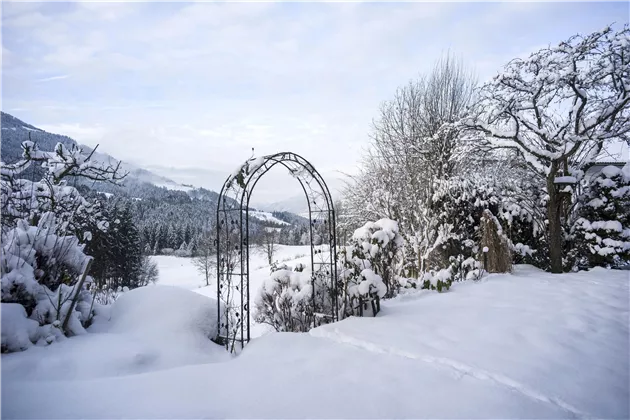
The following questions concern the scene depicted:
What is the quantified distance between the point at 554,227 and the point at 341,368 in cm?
658

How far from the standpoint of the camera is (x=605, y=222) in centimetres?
646

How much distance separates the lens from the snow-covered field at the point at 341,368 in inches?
74.2

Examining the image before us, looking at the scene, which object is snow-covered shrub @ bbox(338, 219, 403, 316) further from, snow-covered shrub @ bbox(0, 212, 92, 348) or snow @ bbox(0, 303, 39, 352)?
snow @ bbox(0, 303, 39, 352)

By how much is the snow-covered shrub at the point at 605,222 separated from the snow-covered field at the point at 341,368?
3.73 meters

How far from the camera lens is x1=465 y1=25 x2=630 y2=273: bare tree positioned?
5844mm

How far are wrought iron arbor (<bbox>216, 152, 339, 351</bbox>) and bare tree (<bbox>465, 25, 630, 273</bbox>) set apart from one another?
466cm

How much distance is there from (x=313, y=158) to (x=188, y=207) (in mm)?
53591

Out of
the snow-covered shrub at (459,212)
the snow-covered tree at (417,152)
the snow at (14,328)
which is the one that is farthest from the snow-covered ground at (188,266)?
the snow at (14,328)

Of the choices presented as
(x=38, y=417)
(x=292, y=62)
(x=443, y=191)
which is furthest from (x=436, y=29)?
(x=38, y=417)

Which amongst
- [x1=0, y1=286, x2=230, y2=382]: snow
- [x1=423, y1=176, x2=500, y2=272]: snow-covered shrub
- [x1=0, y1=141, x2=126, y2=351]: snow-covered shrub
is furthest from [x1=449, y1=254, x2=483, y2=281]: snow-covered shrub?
[x1=0, y1=141, x2=126, y2=351]: snow-covered shrub

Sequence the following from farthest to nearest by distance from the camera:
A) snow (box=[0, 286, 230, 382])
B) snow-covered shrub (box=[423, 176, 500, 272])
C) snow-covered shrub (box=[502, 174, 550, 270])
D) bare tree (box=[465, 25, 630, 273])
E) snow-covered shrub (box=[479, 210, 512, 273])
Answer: snow-covered shrub (box=[423, 176, 500, 272]), snow-covered shrub (box=[502, 174, 550, 270]), snow-covered shrub (box=[479, 210, 512, 273]), bare tree (box=[465, 25, 630, 273]), snow (box=[0, 286, 230, 382])

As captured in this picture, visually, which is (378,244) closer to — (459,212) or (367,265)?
(367,265)

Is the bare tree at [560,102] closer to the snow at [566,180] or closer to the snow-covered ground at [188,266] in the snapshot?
the snow at [566,180]

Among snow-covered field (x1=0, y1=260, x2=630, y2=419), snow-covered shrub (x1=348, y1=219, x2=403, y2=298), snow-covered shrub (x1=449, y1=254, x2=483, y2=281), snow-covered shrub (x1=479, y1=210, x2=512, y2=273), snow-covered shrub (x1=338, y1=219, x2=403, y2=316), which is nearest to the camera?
snow-covered field (x1=0, y1=260, x2=630, y2=419)
